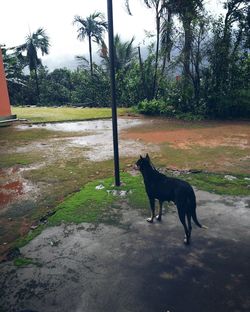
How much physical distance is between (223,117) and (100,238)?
580 inches

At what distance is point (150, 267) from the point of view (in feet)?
15.9

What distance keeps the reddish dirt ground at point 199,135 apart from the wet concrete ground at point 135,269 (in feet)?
22.2

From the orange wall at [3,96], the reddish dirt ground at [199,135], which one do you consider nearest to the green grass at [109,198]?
the reddish dirt ground at [199,135]

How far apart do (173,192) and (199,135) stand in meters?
9.58

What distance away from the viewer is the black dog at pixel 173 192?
533 centimetres

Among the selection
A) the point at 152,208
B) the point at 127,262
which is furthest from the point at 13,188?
the point at 127,262

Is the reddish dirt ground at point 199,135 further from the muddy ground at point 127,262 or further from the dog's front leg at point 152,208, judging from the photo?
the dog's front leg at point 152,208

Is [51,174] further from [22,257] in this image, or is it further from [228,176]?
[228,176]

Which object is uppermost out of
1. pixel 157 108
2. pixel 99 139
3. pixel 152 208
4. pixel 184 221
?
pixel 157 108

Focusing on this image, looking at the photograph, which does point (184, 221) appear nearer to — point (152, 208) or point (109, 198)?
point (152, 208)

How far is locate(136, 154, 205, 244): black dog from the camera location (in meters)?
5.33

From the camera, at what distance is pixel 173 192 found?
217 inches

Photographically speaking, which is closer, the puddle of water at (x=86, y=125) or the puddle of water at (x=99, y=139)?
the puddle of water at (x=99, y=139)

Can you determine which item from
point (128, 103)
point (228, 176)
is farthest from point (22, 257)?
point (128, 103)
